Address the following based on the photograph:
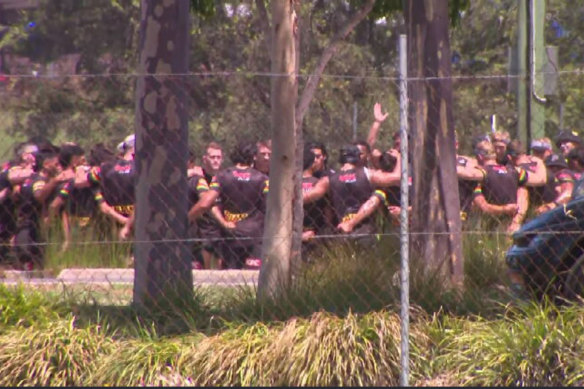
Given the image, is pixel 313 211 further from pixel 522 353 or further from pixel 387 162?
pixel 522 353

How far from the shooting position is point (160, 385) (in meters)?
6.92

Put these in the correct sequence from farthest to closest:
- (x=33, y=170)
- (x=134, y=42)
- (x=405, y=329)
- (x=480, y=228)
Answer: (x=134, y=42), (x=33, y=170), (x=480, y=228), (x=405, y=329)

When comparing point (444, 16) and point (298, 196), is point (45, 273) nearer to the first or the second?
point (298, 196)

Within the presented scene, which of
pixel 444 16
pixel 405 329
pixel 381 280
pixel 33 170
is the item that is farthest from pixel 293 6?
pixel 33 170

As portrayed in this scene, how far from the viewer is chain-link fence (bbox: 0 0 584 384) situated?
7613 mm

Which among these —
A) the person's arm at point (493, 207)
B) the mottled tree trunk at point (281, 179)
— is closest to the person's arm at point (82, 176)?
the mottled tree trunk at point (281, 179)

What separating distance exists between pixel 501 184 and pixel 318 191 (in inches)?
67.4

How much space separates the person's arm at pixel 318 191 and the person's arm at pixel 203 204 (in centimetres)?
96

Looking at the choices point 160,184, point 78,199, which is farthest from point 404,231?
point 78,199

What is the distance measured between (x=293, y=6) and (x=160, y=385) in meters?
3.35

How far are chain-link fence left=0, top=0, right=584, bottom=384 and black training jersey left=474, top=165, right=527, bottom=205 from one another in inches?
0.6

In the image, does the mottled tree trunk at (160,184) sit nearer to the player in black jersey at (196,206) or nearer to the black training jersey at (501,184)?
the player in black jersey at (196,206)

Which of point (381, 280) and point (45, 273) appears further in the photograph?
point (45, 273)

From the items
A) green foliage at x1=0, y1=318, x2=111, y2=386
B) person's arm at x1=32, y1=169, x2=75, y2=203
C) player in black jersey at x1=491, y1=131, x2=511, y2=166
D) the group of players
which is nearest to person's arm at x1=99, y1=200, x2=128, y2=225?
the group of players
